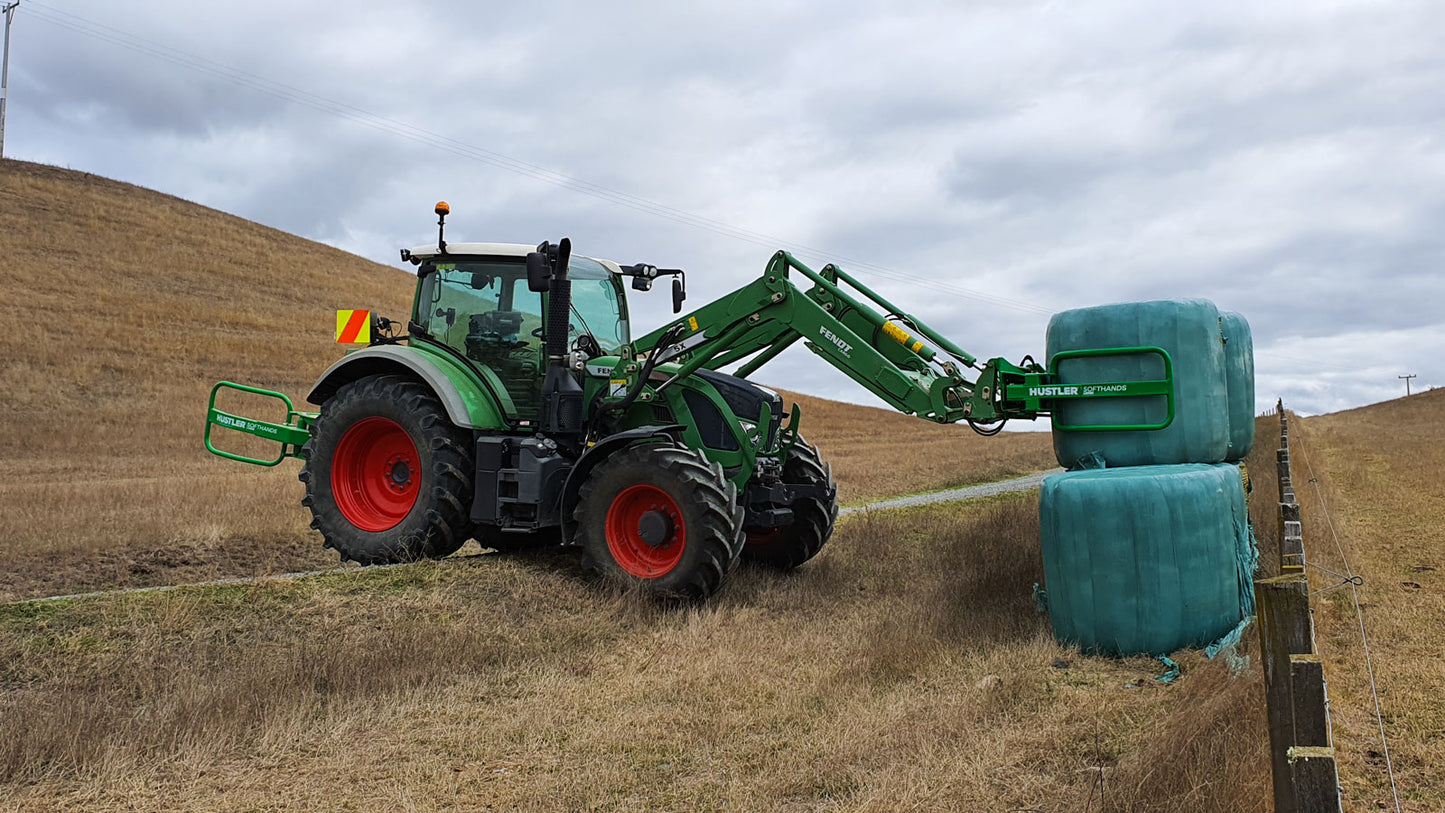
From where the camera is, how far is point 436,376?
9.10 m

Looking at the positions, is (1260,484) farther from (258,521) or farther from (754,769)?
(258,521)

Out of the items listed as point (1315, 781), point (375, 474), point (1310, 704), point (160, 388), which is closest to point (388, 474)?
point (375, 474)

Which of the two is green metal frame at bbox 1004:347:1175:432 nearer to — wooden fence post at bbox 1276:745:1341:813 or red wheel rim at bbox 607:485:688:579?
red wheel rim at bbox 607:485:688:579

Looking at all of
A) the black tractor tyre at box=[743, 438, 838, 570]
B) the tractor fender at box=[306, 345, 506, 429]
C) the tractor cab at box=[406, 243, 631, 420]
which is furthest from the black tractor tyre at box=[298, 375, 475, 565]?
the black tractor tyre at box=[743, 438, 838, 570]

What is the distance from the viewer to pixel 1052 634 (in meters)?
6.92

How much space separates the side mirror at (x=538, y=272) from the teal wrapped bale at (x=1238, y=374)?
5347 millimetres

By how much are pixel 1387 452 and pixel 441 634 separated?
20.4 m

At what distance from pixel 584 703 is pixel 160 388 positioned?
2567 centimetres

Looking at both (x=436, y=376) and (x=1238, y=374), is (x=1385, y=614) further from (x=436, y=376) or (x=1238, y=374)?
(x=436, y=376)

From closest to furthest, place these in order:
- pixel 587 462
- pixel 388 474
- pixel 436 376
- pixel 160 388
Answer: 1. pixel 587 462
2. pixel 436 376
3. pixel 388 474
4. pixel 160 388

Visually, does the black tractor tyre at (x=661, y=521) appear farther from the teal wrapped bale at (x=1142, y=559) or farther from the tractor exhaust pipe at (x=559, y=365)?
the teal wrapped bale at (x=1142, y=559)

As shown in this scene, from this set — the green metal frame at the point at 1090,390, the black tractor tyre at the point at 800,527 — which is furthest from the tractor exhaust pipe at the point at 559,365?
the green metal frame at the point at 1090,390

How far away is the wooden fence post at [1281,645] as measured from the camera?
329cm

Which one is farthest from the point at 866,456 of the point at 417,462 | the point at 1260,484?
the point at 417,462
